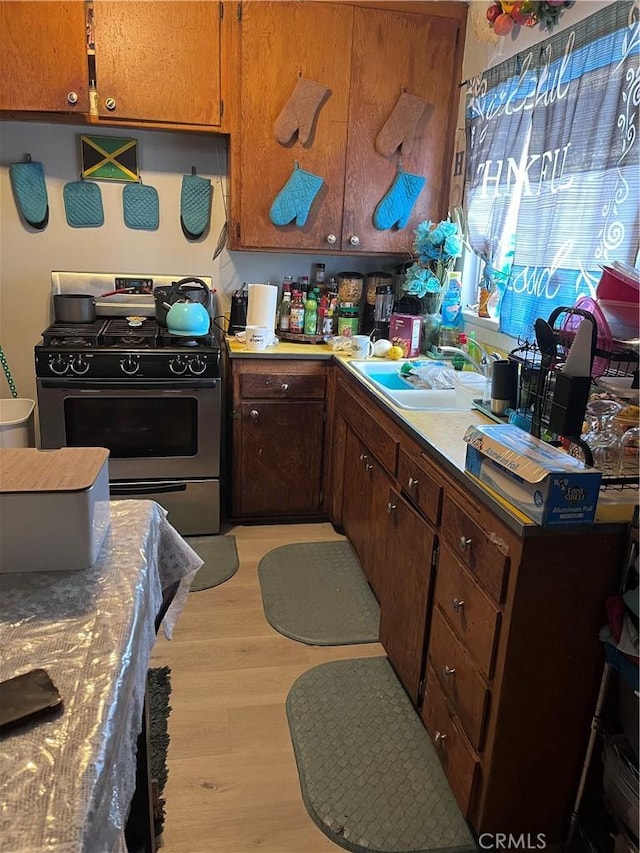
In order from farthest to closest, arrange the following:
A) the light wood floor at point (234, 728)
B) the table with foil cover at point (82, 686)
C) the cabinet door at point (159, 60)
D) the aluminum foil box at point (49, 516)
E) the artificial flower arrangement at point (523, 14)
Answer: the cabinet door at point (159, 60) → the artificial flower arrangement at point (523, 14) → the light wood floor at point (234, 728) → the aluminum foil box at point (49, 516) → the table with foil cover at point (82, 686)

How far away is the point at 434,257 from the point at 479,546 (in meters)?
1.77

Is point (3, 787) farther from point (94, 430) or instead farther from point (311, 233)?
point (311, 233)

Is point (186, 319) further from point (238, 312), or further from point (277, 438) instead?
point (277, 438)

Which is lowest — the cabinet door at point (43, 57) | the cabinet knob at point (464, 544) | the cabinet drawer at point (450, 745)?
the cabinet drawer at point (450, 745)

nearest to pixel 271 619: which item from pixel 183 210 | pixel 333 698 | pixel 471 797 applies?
pixel 333 698

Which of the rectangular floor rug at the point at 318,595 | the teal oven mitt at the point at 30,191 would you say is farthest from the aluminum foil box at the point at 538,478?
the teal oven mitt at the point at 30,191

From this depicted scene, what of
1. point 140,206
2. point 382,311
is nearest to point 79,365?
point 140,206

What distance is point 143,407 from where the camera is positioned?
280 centimetres

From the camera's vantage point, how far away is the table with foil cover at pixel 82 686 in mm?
642

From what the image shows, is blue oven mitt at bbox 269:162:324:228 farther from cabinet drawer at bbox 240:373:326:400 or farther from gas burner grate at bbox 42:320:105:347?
gas burner grate at bbox 42:320:105:347

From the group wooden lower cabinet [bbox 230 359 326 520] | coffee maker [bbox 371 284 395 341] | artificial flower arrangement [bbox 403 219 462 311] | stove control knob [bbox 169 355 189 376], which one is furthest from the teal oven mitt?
artificial flower arrangement [bbox 403 219 462 311]

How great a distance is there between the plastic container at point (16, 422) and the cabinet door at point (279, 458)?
3.22 ft

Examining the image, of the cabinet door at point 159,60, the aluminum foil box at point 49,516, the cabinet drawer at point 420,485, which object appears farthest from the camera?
the cabinet door at point 159,60

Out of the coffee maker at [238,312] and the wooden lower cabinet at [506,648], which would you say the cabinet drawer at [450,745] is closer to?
the wooden lower cabinet at [506,648]
